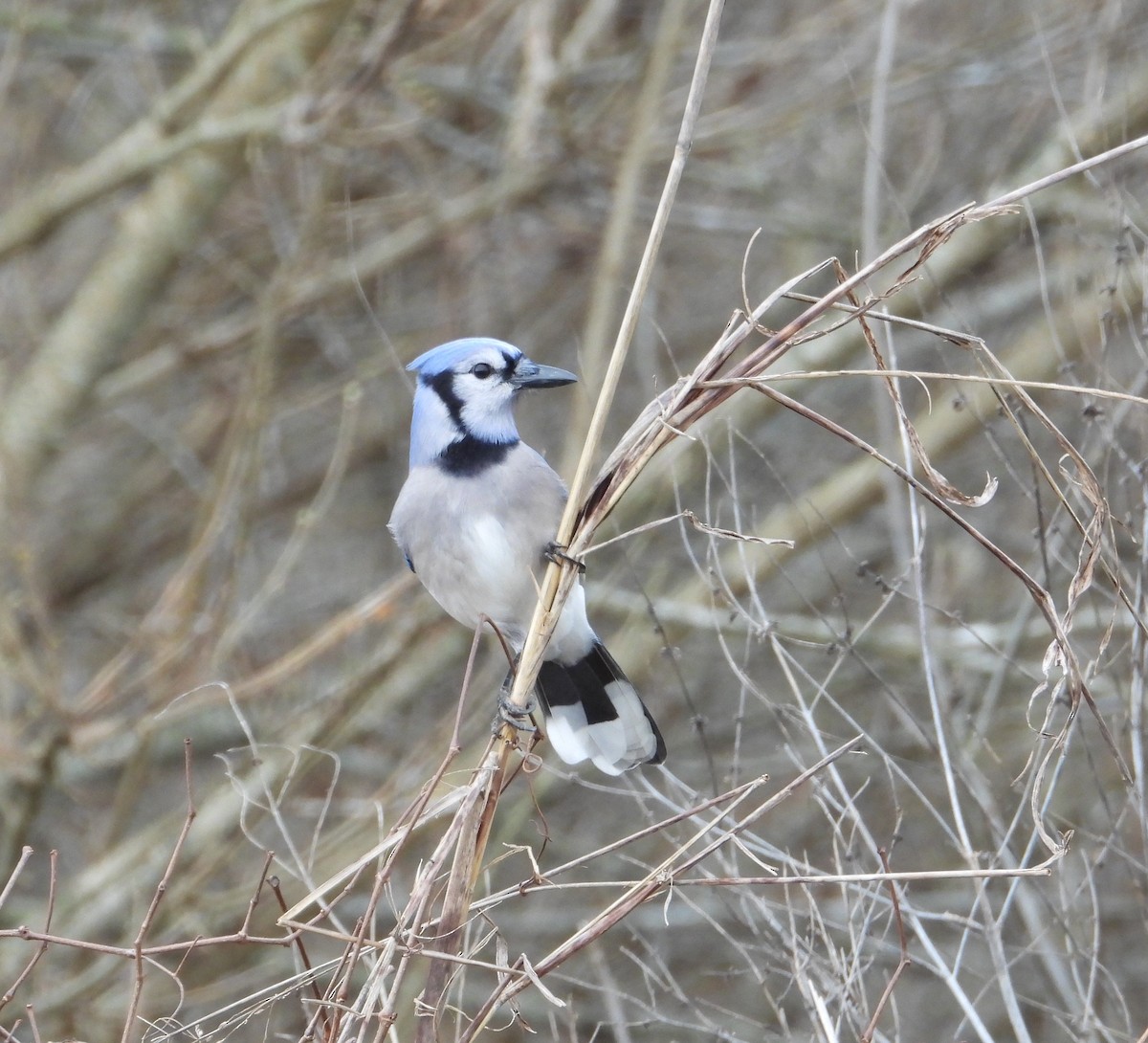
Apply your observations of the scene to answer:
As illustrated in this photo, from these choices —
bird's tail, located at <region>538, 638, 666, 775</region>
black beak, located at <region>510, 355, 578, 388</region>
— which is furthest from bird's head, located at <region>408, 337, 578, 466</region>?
bird's tail, located at <region>538, 638, 666, 775</region>

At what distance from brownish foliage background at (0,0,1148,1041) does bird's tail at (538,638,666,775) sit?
1.97 feet

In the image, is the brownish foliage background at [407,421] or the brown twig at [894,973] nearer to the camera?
the brown twig at [894,973]

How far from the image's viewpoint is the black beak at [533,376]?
10.9ft

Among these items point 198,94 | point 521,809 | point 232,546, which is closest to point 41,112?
point 198,94

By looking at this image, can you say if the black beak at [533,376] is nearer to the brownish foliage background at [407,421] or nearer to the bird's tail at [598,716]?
the bird's tail at [598,716]

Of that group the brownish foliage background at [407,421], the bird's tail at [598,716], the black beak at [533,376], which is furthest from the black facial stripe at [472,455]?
the brownish foliage background at [407,421]

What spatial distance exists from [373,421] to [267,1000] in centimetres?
499

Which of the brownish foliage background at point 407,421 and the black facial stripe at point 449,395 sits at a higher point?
the black facial stripe at point 449,395

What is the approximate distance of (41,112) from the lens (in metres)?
6.82

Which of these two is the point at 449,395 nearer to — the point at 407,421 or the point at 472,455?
the point at 472,455

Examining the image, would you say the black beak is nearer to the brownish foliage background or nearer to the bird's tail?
the bird's tail

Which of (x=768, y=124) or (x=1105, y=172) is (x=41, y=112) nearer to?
(x=768, y=124)

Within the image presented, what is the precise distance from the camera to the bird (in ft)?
11.1

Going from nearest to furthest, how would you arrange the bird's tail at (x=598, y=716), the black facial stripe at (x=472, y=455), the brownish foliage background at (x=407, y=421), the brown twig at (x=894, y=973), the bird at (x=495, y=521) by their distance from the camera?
1. the brown twig at (x=894, y=973)
2. the bird's tail at (x=598, y=716)
3. the bird at (x=495, y=521)
4. the black facial stripe at (x=472, y=455)
5. the brownish foliage background at (x=407, y=421)
